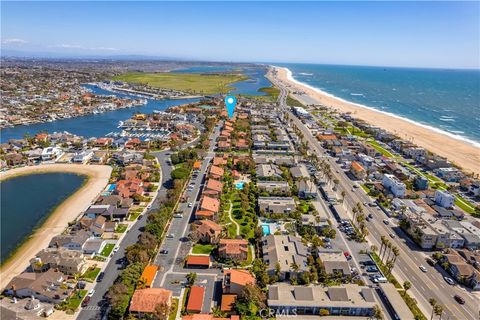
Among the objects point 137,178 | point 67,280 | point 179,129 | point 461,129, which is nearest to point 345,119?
point 461,129

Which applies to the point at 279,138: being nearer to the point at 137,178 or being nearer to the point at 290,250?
the point at 137,178

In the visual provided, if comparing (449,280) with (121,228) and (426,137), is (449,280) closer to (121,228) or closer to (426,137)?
(121,228)

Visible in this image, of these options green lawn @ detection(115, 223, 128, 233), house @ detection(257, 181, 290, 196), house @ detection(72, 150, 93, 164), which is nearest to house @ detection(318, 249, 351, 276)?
house @ detection(257, 181, 290, 196)

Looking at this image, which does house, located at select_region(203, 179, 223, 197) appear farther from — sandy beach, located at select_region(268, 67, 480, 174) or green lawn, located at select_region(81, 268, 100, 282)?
sandy beach, located at select_region(268, 67, 480, 174)

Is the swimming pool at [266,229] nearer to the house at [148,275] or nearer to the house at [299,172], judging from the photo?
the house at [148,275]

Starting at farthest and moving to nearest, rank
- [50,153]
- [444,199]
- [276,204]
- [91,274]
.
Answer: [50,153]
[444,199]
[276,204]
[91,274]
